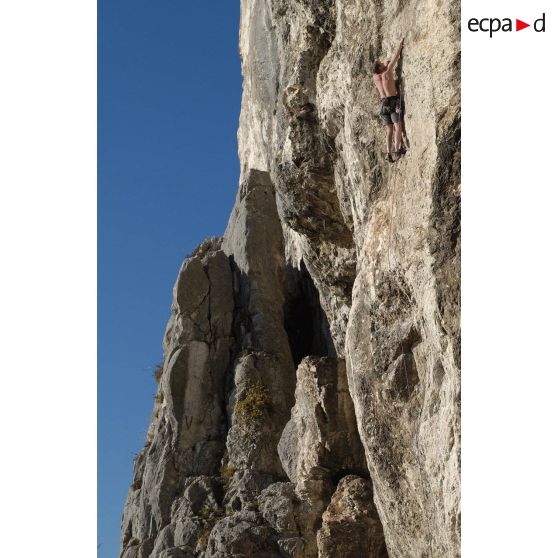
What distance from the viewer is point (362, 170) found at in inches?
858

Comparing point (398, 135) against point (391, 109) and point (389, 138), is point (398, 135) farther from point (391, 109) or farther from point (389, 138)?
point (391, 109)

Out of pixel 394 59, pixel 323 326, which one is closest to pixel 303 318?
pixel 323 326

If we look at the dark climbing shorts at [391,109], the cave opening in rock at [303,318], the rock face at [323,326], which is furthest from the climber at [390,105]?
the cave opening in rock at [303,318]

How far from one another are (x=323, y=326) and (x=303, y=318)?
1152 mm

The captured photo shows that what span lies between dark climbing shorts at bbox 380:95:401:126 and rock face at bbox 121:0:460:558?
38 centimetres

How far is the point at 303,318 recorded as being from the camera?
3284 cm

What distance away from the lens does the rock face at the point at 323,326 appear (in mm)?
18094

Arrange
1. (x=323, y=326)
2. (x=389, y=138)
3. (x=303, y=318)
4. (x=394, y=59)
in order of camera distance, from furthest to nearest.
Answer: (x=303, y=318)
(x=323, y=326)
(x=389, y=138)
(x=394, y=59)

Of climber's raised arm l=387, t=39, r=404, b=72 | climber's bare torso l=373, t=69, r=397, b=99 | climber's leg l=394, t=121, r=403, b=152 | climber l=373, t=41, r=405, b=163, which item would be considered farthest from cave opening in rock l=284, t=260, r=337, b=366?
climber's raised arm l=387, t=39, r=404, b=72

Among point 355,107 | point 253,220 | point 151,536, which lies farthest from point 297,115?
point 151,536

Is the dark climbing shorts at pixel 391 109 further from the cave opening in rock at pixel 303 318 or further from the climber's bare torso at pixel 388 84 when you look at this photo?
the cave opening in rock at pixel 303 318

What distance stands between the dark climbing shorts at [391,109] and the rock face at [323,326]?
376 millimetres

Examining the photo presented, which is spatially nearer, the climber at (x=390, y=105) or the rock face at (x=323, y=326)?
the rock face at (x=323, y=326)
